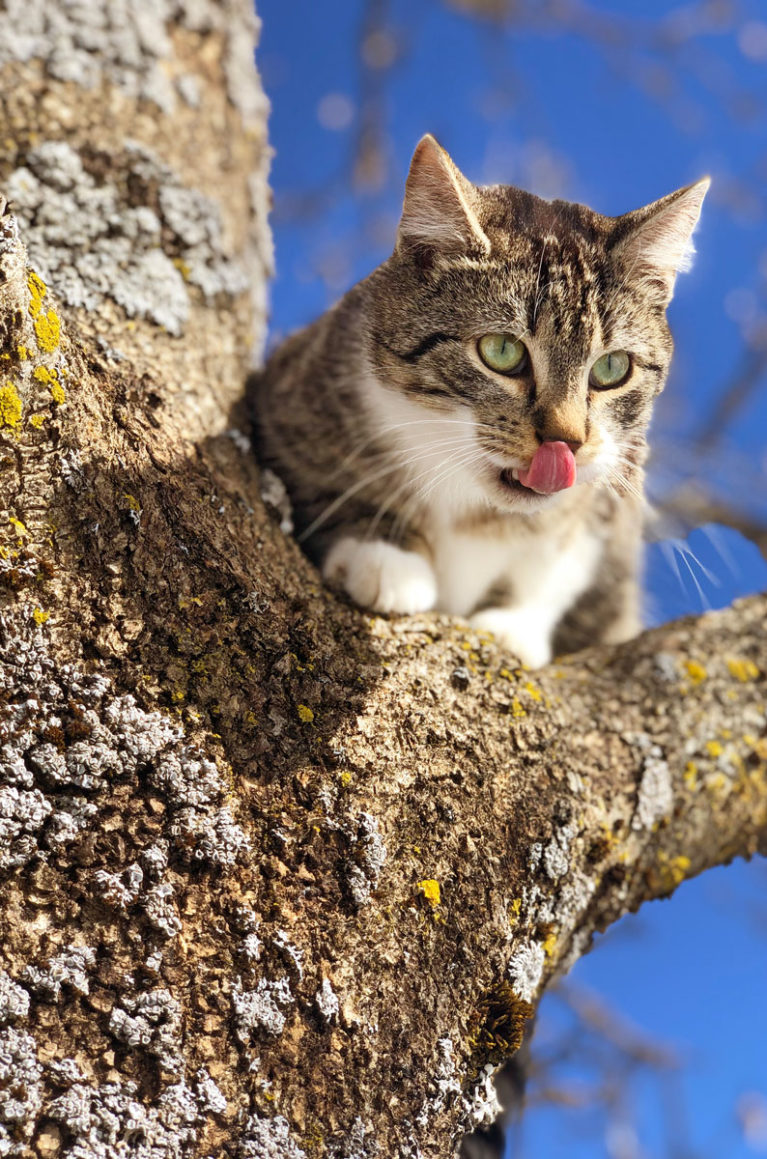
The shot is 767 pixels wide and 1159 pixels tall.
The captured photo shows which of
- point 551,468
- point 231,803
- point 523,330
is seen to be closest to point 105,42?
point 523,330

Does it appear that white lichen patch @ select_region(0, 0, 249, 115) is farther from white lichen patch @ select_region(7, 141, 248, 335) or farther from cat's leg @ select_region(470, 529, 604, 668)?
cat's leg @ select_region(470, 529, 604, 668)

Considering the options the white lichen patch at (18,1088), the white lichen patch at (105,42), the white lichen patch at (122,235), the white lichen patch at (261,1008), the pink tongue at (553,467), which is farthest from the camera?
the white lichen patch at (105,42)

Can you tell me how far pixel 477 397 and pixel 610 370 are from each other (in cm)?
33

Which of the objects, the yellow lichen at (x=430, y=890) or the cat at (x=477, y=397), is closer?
the yellow lichen at (x=430, y=890)

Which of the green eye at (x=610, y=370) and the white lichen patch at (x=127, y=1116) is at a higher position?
the green eye at (x=610, y=370)

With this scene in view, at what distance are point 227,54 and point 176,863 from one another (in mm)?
2477

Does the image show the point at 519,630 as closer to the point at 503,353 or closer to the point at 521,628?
the point at 521,628

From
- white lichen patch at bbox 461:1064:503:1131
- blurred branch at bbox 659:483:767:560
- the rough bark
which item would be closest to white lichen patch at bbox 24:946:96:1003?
the rough bark

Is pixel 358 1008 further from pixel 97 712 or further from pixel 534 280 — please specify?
pixel 534 280

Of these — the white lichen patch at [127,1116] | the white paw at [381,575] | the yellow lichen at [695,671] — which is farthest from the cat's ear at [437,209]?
the white lichen patch at [127,1116]

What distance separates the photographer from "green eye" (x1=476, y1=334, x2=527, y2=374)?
78.4 inches

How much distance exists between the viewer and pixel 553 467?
1.88m

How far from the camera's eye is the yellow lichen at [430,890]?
1579 mm

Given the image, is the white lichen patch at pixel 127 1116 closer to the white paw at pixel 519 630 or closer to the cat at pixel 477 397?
the cat at pixel 477 397
